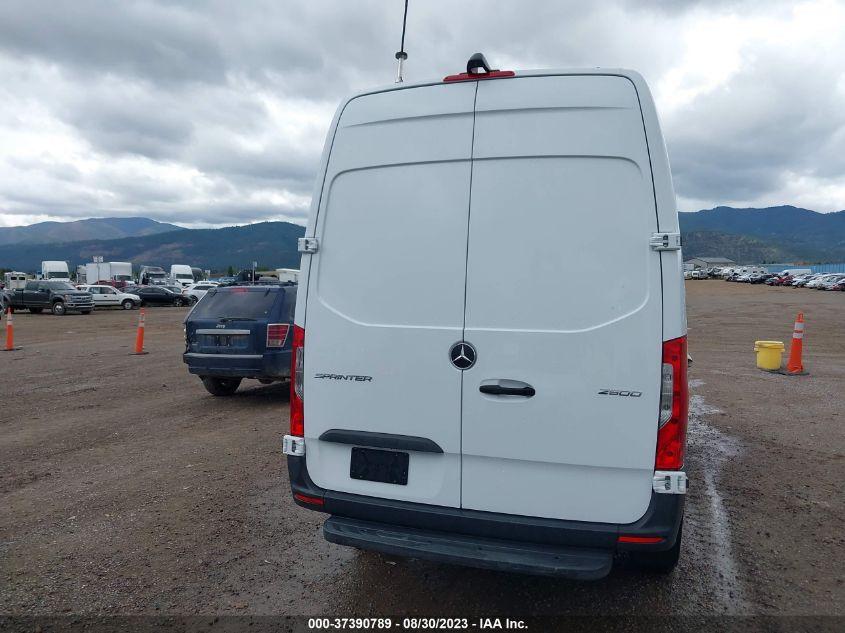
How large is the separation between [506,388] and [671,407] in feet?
2.48

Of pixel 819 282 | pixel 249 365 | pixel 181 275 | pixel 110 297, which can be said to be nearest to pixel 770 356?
pixel 249 365

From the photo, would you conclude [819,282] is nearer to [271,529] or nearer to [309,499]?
[271,529]

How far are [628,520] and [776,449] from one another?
446cm

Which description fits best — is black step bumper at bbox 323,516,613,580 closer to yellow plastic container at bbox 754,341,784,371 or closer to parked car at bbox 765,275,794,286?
yellow plastic container at bbox 754,341,784,371

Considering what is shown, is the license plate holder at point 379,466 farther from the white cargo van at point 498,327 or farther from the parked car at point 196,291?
the parked car at point 196,291

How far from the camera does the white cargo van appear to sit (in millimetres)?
2965

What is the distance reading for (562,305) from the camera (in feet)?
9.90

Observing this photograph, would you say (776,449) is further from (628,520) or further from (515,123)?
(515,123)

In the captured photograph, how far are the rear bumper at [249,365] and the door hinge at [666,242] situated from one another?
6.66m

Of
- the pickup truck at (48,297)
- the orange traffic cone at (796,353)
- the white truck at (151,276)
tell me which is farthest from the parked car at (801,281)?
the pickup truck at (48,297)

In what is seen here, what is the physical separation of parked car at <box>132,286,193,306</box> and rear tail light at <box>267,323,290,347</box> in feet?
117

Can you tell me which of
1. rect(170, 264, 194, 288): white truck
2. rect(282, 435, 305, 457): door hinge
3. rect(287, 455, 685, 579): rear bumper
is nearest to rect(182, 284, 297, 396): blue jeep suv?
rect(282, 435, 305, 457): door hinge

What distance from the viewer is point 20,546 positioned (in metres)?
4.26

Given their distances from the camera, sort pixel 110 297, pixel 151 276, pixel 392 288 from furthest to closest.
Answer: pixel 151 276, pixel 110 297, pixel 392 288
